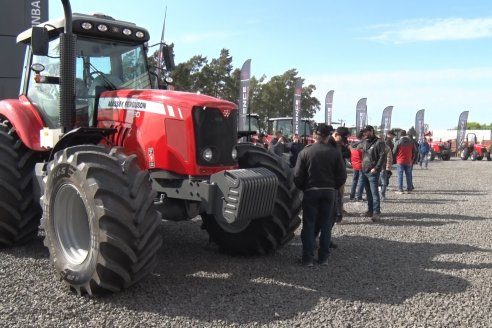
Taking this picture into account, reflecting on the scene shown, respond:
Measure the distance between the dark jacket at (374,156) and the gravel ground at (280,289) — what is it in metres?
1.74

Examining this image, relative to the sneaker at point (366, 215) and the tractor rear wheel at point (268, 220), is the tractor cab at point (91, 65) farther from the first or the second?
the sneaker at point (366, 215)

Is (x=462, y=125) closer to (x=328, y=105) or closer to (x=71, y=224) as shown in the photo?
(x=328, y=105)

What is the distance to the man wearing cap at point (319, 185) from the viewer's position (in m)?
5.66

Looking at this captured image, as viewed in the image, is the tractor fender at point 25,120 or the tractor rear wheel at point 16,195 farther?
the tractor fender at point 25,120

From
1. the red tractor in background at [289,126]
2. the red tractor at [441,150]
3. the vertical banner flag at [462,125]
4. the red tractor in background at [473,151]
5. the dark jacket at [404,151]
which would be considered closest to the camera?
the dark jacket at [404,151]

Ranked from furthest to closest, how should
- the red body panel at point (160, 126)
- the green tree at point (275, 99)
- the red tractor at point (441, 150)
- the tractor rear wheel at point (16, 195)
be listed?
the green tree at point (275, 99) → the red tractor at point (441, 150) → the tractor rear wheel at point (16, 195) → the red body panel at point (160, 126)

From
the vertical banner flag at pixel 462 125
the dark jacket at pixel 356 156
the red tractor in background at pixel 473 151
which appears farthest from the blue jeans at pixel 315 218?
the red tractor in background at pixel 473 151

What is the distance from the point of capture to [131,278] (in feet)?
13.9

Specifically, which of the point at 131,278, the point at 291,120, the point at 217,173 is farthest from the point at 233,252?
the point at 291,120

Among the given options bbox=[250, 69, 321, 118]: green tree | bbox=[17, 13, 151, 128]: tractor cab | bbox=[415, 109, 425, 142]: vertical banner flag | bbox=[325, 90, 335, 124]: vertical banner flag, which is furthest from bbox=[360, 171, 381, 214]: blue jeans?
bbox=[250, 69, 321, 118]: green tree

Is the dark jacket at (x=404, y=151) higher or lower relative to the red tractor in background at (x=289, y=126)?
lower

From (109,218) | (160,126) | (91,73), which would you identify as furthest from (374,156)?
(109,218)

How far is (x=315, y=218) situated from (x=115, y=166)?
2521 mm

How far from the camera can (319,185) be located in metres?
5.64
